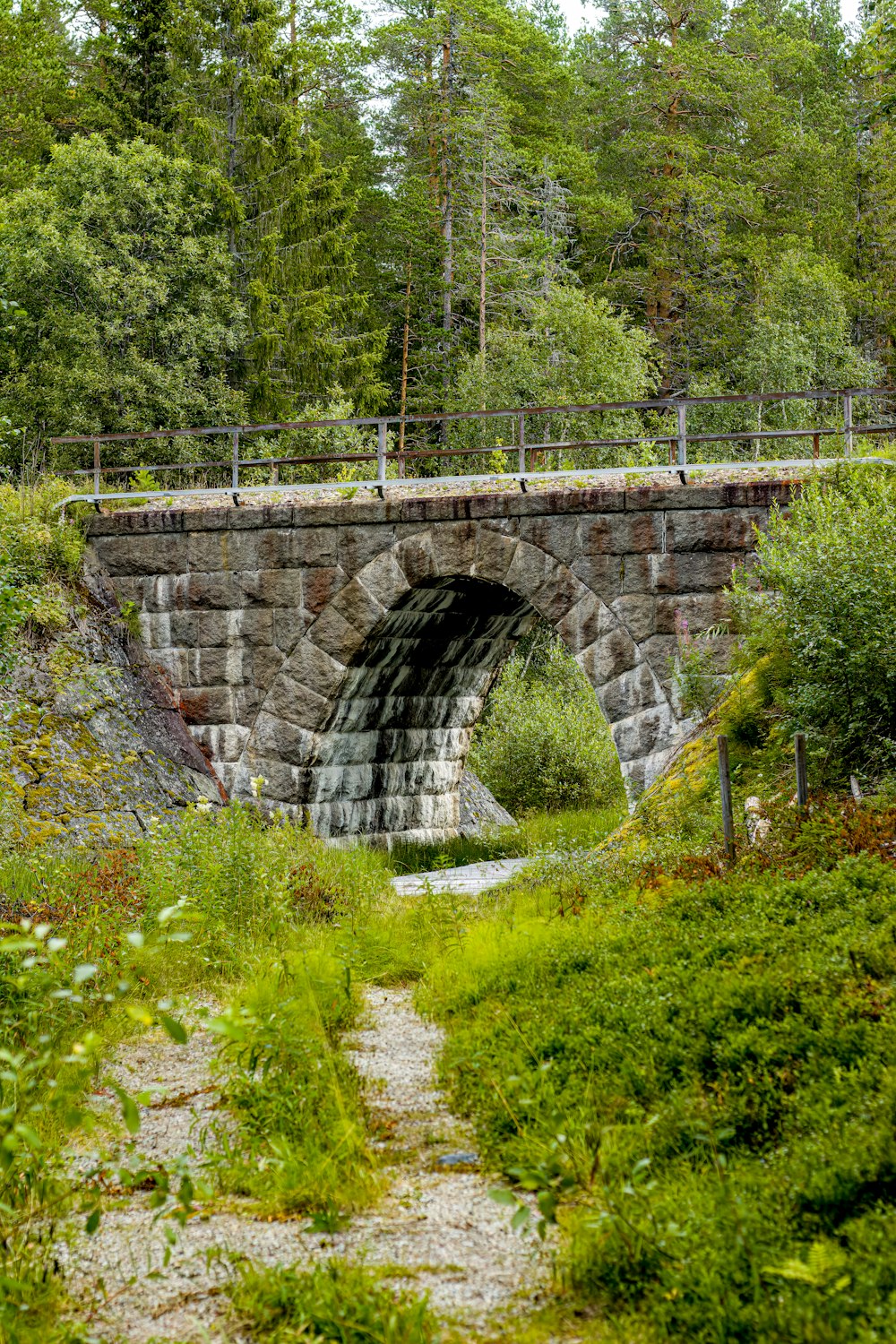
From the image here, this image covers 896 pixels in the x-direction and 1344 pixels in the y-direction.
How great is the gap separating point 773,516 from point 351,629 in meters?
4.85

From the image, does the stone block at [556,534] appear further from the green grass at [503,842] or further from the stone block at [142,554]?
the stone block at [142,554]

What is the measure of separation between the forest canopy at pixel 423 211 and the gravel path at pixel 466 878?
1367cm

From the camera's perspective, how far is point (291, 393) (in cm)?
3278

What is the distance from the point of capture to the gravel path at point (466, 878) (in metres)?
12.2

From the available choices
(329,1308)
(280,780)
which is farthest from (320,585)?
(329,1308)

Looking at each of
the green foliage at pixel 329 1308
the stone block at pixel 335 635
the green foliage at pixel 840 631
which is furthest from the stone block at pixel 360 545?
the green foliage at pixel 329 1308

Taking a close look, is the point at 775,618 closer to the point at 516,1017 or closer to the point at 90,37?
the point at 516,1017

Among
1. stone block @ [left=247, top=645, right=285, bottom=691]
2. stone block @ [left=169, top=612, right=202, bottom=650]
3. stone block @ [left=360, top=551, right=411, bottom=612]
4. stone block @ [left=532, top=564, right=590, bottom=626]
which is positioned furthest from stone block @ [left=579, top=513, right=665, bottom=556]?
stone block @ [left=169, top=612, right=202, bottom=650]

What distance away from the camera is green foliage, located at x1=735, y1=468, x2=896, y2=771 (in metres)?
8.70

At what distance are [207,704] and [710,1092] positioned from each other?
10.9 metres

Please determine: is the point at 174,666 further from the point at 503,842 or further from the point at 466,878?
the point at 503,842

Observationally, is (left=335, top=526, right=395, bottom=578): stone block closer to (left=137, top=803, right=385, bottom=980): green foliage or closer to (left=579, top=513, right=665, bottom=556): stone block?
(left=579, top=513, right=665, bottom=556): stone block

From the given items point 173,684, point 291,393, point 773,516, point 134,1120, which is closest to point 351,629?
point 173,684

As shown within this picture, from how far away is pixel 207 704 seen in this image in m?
15.0
